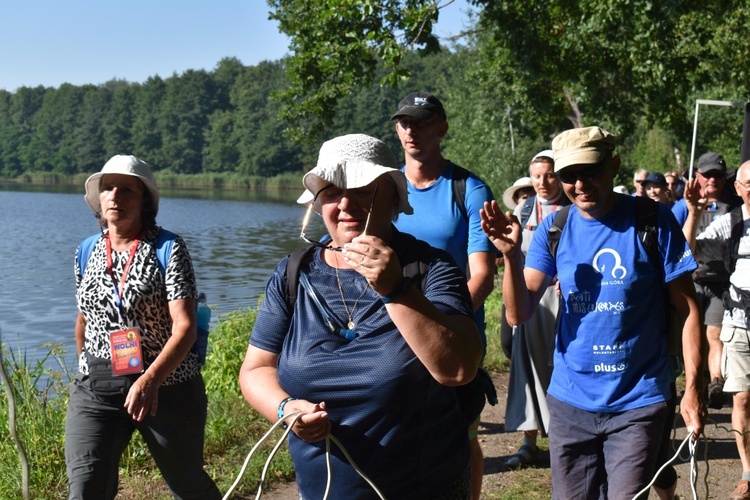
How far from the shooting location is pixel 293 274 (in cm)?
263

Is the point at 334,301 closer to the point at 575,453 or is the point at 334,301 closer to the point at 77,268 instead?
the point at 575,453

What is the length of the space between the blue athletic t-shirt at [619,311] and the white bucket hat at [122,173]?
198 centimetres

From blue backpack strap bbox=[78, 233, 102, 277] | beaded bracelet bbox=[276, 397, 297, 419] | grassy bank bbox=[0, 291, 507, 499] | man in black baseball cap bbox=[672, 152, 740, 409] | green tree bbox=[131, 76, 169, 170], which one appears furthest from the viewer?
green tree bbox=[131, 76, 169, 170]

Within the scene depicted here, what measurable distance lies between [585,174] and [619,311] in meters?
0.55

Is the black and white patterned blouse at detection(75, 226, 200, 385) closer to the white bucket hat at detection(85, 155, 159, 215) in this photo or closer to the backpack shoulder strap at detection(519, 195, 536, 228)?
the white bucket hat at detection(85, 155, 159, 215)

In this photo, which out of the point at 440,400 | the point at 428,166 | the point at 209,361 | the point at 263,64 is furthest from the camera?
the point at 263,64

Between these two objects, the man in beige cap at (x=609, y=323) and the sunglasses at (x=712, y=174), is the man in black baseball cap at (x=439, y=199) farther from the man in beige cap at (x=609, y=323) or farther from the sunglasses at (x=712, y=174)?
the sunglasses at (x=712, y=174)

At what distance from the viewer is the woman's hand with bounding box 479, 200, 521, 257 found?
11.0 ft

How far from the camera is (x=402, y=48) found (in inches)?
516

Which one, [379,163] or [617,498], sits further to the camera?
[617,498]

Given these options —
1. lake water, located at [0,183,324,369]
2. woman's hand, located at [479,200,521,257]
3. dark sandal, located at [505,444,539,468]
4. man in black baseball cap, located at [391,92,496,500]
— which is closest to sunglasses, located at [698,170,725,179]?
dark sandal, located at [505,444,539,468]

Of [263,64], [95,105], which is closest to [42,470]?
[95,105]

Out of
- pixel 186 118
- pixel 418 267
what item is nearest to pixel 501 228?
pixel 418 267

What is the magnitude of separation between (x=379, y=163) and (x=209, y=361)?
6.51 meters
